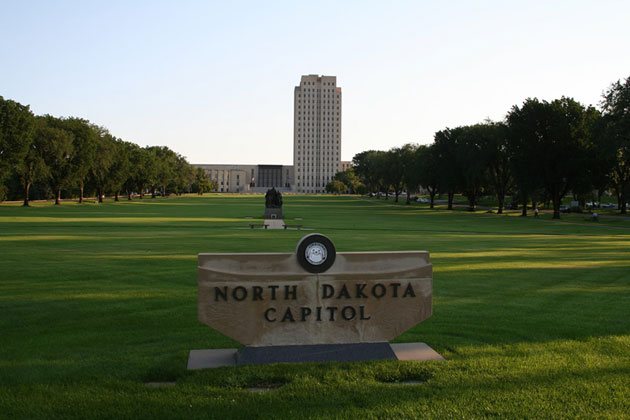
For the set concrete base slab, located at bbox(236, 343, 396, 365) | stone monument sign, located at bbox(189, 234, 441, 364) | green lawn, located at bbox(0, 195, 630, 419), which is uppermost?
stone monument sign, located at bbox(189, 234, 441, 364)

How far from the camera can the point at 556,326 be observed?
28.9 feet

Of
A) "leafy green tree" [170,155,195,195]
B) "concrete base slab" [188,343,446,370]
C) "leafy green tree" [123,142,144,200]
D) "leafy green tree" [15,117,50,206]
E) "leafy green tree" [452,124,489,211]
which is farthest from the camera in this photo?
"leafy green tree" [170,155,195,195]

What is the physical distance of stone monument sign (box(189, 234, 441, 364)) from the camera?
6.75 metres

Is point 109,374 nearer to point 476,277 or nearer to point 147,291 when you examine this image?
point 147,291

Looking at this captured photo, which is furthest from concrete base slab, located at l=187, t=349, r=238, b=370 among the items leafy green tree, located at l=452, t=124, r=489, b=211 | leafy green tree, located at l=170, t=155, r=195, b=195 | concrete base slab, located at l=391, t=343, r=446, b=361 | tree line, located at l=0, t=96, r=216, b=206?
leafy green tree, located at l=170, t=155, r=195, b=195

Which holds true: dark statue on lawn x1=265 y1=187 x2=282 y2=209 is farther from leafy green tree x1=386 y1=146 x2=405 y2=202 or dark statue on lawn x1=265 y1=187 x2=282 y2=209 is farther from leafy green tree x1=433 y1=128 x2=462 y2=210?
leafy green tree x1=386 y1=146 x2=405 y2=202

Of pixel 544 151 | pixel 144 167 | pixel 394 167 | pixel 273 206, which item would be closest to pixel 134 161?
pixel 144 167

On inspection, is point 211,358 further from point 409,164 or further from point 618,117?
point 409,164

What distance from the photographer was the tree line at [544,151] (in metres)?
45.1

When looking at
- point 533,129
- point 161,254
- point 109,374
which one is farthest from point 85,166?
point 109,374

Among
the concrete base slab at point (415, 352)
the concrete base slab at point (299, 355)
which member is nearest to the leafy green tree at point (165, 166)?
the concrete base slab at point (299, 355)

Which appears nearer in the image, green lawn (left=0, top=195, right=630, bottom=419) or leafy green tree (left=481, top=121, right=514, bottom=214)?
green lawn (left=0, top=195, right=630, bottom=419)

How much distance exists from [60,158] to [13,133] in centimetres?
1360

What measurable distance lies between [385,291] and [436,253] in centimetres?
1392
